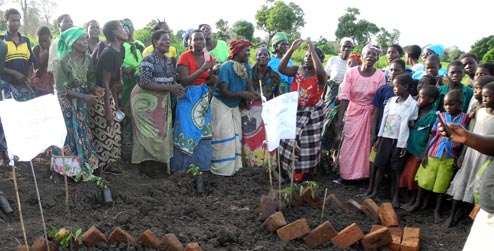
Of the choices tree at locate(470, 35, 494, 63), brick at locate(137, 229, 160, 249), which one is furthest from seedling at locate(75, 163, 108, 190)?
tree at locate(470, 35, 494, 63)

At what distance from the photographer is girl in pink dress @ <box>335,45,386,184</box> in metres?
5.95

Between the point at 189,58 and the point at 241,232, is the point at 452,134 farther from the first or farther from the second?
the point at 189,58

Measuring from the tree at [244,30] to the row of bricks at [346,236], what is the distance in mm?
28556

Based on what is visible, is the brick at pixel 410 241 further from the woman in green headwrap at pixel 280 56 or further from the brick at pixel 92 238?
the woman in green headwrap at pixel 280 56

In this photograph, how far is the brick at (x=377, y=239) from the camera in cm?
396

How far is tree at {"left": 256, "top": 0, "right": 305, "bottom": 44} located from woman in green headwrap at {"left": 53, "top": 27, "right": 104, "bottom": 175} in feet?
101

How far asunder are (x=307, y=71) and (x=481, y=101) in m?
2.12

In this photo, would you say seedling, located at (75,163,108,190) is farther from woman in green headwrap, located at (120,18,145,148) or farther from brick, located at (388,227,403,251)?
brick, located at (388,227,403,251)

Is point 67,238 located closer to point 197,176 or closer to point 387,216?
point 197,176

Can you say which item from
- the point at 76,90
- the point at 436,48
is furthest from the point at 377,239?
the point at 436,48

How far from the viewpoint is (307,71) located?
611 cm

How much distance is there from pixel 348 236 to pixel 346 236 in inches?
0.6

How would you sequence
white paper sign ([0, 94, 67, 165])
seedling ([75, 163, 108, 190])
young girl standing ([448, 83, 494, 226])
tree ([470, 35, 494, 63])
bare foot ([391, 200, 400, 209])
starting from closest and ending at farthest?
white paper sign ([0, 94, 67, 165]) < young girl standing ([448, 83, 494, 226]) < seedling ([75, 163, 108, 190]) < bare foot ([391, 200, 400, 209]) < tree ([470, 35, 494, 63])

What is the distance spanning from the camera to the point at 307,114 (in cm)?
618
